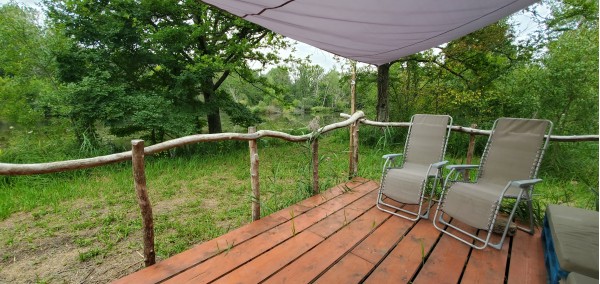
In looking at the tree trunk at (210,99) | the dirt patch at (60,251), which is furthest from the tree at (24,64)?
the dirt patch at (60,251)

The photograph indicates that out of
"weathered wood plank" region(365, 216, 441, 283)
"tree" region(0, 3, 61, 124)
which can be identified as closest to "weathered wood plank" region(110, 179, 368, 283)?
"weathered wood plank" region(365, 216, 441, 283)

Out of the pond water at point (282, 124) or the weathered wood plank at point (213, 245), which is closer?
the weathered wood plank at point (213, 245)

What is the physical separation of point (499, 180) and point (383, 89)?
16.9ft

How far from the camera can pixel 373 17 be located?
182 cm

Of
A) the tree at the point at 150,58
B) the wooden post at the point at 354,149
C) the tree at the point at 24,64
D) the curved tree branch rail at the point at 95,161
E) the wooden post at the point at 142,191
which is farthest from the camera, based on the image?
the tree at the point at 24,64

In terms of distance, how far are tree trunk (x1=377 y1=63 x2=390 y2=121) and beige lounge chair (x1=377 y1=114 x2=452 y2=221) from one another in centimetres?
428

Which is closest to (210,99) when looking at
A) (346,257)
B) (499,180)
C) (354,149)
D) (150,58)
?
(150,58)

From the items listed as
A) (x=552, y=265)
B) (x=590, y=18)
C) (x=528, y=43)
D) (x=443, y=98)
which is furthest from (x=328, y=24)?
(x=590, y=18)

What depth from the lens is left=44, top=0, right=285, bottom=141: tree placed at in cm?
538

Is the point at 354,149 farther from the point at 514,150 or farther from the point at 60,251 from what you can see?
the point at 60,251

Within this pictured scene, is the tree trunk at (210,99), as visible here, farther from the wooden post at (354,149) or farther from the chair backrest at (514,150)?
the chair backrest at (514,150)

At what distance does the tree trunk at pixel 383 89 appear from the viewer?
7129mm

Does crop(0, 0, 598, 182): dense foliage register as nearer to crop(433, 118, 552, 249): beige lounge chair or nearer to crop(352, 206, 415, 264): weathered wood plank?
crop(433, 118, 552, 249): beige lounge chair

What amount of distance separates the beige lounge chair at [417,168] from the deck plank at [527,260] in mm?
682
